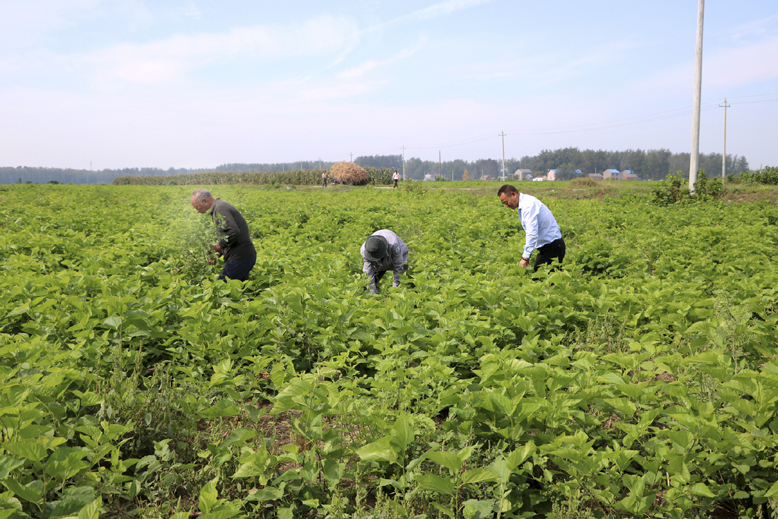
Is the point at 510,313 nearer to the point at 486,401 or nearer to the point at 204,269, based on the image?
the point at 486,401

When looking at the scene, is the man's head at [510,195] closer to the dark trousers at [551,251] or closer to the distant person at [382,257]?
the dark trousers at [551,251]

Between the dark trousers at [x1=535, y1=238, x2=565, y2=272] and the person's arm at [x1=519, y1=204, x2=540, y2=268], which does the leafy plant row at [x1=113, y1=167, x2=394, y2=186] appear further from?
the person's arm at [x1=519, y1=204, x2=540, y2=268]

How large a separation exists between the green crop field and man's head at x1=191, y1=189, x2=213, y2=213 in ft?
3.30

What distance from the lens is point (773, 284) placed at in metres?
4.74

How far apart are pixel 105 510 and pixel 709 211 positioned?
14933 millimetres

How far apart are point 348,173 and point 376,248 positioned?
4309 cm

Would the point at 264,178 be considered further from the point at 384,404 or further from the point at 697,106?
the point at 384,404

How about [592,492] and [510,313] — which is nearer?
[592,492]

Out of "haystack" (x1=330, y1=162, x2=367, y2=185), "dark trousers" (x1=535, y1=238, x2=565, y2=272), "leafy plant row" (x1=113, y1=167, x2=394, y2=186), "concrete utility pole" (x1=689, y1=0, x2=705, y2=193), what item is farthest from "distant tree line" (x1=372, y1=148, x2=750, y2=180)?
"dark trousers" (x1=535, y1=238, x2=565, y2=272)

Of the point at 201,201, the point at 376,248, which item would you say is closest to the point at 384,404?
the point at 376,248

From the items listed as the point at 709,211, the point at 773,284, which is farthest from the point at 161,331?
the point at 709,211

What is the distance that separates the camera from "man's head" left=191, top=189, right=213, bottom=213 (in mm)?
5789

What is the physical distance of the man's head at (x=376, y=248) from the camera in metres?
5.44

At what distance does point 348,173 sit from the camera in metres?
47.4
